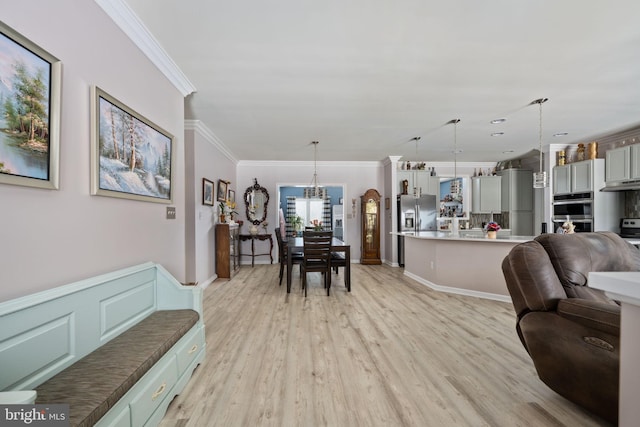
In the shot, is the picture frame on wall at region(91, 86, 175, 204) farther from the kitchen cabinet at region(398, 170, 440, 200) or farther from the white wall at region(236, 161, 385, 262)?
the kitchen cabinet at region(398, 170, 440, 200)

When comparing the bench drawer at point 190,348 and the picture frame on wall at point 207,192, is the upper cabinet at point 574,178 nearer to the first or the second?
the bench drawer at point 190,348

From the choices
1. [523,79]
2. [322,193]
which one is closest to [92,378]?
[523,79]

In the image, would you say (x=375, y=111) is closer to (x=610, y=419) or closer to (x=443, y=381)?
(x=443, y=381)

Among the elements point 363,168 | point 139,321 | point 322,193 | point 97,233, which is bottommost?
point 139,321

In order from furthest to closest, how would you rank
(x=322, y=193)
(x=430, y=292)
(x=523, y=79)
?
1. (x=322, y=193)
2. (x=430, y=292)
3. (x=523, y=79)

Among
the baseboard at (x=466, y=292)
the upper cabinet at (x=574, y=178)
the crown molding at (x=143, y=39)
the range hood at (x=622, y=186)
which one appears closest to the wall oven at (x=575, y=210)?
the upper cabinet at (x=574, y=178)

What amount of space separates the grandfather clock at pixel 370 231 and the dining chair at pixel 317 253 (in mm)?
2710

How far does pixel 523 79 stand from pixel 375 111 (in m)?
1.55

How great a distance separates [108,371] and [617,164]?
6.48 m

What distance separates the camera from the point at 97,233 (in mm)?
1690

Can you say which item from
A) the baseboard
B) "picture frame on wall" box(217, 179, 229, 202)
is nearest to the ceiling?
"picture frame on wall" box(217, 179, 229, 202)

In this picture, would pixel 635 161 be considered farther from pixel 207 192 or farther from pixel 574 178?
pixel 207 192

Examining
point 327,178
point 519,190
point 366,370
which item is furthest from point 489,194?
point 366,370

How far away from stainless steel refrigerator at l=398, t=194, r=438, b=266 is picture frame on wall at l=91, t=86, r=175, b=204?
4942 mm
